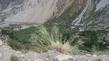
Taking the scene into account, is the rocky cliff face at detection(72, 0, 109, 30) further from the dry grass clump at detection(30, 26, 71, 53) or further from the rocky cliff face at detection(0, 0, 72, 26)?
the dry grass clump at detection(30, 26, 71, 53)

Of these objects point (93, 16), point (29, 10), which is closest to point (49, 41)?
point (93, 16)

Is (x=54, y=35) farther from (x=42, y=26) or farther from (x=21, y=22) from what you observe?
(x=21, y=22)

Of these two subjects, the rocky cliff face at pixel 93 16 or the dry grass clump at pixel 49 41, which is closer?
the dry grass clump at pixel 49 41

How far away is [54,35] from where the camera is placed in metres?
12.4

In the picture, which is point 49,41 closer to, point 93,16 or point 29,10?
point 93,16

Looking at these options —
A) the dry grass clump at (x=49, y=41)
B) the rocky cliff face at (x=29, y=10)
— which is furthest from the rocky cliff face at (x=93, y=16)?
the dry grass clump at (x=49, y=41)

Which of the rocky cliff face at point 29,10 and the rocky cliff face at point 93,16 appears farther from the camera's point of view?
the rocky cliff face at point 29,10

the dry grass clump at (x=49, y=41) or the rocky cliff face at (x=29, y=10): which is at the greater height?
the rocky cliff face at (x=29, y=10)

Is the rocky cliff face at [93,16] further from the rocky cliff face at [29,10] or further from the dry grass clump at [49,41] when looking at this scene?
the dry grass clump at [49,41]

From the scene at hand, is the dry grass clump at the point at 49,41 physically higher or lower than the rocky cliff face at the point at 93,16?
lower

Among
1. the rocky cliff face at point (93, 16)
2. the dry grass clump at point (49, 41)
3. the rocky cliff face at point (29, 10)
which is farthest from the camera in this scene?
the rocky cliff face at point (29, 10)

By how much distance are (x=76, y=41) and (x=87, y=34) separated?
624 mm

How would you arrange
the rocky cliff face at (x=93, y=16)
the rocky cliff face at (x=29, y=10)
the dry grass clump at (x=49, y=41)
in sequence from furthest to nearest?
the rocky cliff face at (x=29, y=10) < the rocky cliff face at (x=93, y=16) < the dry grass clump at (x=49, y=41)

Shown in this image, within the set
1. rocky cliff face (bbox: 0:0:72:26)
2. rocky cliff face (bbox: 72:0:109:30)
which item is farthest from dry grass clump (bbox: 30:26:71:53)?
rocky cliff face (bbox: 0:0:72:26)
